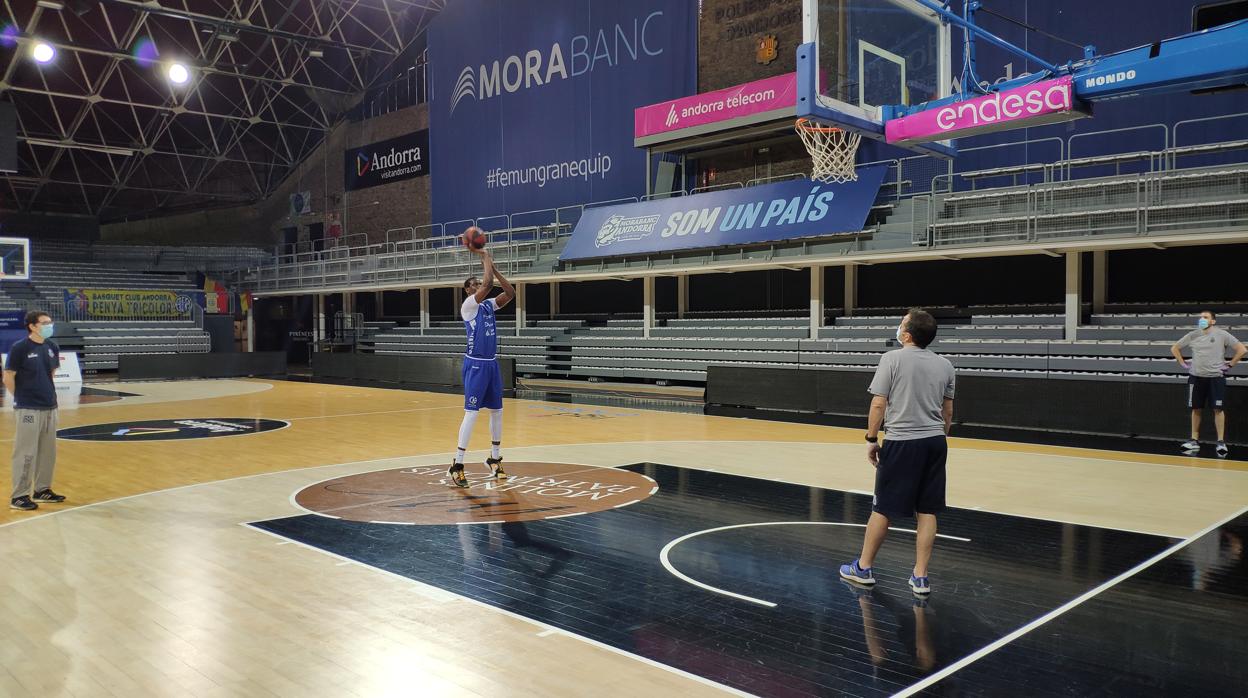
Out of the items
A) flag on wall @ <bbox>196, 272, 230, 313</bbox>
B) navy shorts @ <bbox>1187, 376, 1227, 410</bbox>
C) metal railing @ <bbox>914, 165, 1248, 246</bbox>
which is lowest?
navy shorts @ <bbox>1187, 376, 1227, 410</bbox>

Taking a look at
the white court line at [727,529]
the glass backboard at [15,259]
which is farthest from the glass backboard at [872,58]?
Answer: the glass backboard at [15,259]

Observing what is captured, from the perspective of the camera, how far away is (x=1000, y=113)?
28.1 ft

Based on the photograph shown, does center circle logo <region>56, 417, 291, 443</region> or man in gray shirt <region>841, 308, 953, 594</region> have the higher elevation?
man in gray shirt <region>841, 308, 953, 594</region>

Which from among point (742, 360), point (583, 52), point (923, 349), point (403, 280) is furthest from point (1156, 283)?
point (403, 280)

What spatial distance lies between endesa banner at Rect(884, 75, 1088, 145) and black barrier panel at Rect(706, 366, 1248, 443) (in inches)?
206

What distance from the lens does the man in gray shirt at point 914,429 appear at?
4855 mm

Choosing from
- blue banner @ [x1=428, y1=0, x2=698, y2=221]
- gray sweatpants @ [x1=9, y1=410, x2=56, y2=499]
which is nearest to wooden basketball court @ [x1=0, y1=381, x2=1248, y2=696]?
gray sweatpants @ [x1=9, y1=410, x2=56, y2=499]

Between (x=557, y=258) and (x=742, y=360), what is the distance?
638cm

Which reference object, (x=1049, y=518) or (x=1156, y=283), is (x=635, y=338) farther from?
(x=1049, y=518)

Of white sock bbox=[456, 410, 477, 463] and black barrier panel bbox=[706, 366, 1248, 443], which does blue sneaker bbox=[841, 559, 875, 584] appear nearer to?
white sock bbox=[456, 410, 477, 463]

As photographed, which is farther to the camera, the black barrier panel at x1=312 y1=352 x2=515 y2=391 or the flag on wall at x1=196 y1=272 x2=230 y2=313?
the flag on wall at x1=196 y1=272 x2=230 y2=313

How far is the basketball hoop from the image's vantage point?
1666 cm

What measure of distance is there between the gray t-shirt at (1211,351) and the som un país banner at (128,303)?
98.0 ft

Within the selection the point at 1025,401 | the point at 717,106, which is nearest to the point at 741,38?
the point at 717,106
